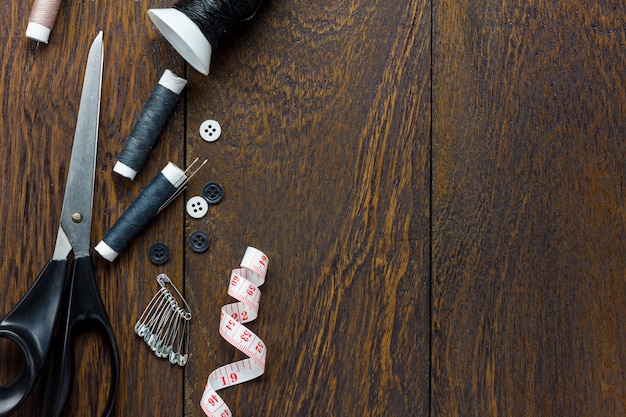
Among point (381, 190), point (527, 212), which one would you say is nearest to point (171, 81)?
point (381, 190)

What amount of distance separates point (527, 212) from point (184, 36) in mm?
509

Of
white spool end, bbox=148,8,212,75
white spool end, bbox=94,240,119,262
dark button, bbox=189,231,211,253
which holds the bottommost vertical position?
white spool end, bbox=94,240,119,262

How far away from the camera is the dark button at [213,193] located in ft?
3.62

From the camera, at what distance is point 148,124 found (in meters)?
1.07

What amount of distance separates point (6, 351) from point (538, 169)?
2.44 ft

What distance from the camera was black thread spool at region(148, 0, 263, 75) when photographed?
1.03 m

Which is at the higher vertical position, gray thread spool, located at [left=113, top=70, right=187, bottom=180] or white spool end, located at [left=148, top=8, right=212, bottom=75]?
white spool end, located at [left=148, top=8, right=212, bottom=75]

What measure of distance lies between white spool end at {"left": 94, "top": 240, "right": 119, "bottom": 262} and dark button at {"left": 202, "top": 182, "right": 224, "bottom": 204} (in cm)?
14

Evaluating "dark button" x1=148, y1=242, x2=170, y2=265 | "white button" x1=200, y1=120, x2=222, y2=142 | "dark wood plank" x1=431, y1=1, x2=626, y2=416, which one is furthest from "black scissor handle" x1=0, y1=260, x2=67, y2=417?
"dark wood plank" x1=431, y1=1, x2=626, y2=416

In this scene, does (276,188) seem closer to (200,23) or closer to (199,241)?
(199,241)

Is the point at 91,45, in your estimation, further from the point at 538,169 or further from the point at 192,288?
the point at 538,169

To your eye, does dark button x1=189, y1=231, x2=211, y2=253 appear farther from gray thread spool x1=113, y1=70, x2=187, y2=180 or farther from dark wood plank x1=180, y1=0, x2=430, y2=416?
gray thread spool x1=113, y1=70, x2=187, y2=180

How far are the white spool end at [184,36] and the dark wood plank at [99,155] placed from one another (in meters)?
0.05

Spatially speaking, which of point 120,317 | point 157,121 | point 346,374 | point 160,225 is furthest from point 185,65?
point 346,374
